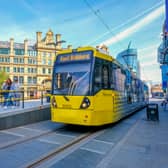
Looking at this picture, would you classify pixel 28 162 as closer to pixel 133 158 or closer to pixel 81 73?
pixel 133 158

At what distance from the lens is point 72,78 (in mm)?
8180

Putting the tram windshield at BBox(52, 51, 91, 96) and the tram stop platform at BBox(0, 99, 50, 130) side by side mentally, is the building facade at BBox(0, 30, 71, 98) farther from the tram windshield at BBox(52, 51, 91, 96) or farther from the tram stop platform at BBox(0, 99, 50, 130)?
the tram windshield at BBox(52, 51, 91, 96)

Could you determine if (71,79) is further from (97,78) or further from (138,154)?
(138,154)

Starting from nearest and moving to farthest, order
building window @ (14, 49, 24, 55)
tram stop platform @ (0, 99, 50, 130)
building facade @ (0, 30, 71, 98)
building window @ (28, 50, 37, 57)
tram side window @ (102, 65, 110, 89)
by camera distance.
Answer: tram side window @ (102, 65, 110, 89), tram stop platform @ (0, 99, 50, 130), building facade @ (0, 30, 71, 98), building window @ (14, 49, 24, 55), building window @ (28, 50, 37, 57)

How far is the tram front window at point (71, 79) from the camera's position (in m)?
7.89

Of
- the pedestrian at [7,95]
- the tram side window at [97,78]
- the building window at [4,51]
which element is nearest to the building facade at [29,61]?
the building window at [4,51]

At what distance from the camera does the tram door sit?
7898 mm

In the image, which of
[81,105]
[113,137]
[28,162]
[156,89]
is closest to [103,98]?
[81,105]

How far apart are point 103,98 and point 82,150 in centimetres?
297

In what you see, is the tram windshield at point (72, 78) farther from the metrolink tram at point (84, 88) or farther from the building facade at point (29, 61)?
the building facade at point (29, 61)

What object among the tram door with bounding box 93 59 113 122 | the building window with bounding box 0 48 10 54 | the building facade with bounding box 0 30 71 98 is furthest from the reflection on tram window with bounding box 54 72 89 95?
the building window with bounding box 0 48 10 54

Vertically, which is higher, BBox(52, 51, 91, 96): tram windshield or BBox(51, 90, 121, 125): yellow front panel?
BBox(52, 51, 91, 96): tram windshield

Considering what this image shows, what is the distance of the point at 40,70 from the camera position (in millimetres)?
66188

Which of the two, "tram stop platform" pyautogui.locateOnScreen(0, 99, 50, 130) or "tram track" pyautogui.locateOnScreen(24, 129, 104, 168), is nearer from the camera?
"tram track" pyautogui.locateOnScreen(24, 129, 104, 168)
